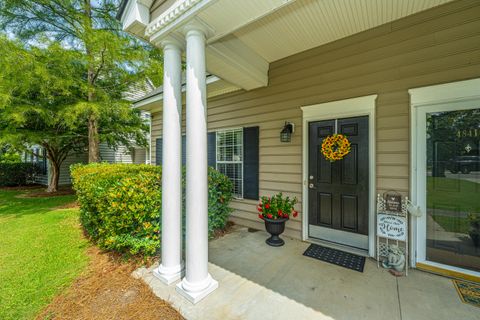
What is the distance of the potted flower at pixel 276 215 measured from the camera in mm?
3287

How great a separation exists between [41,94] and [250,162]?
6553mm

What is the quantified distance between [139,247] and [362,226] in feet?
10.2

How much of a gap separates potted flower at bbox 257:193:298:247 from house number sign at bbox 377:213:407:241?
112 centimetres

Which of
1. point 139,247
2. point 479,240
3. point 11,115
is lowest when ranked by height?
point 139,247

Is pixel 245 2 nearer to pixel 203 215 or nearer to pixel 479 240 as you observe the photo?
pixel 203 215

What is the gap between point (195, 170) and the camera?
211 centimetres

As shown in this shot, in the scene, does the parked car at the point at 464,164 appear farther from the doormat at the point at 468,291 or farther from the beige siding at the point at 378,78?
the doormat at the point at 468,291

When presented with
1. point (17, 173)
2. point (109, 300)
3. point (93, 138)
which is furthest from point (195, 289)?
point (17, 173)

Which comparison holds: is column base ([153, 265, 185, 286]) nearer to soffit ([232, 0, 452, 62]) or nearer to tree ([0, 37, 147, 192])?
soffit ([232, 0, 452, 62])

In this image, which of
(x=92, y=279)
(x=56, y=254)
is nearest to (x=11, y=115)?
(x=56, y=254)

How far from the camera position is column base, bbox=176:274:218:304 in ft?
6.66

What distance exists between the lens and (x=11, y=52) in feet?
16.8

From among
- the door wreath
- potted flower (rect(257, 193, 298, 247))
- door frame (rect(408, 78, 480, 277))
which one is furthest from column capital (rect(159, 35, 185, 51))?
door frame (rect(408, 78, 480, 277))

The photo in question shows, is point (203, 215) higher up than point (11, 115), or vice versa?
point (11, 115)
